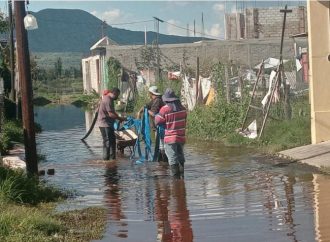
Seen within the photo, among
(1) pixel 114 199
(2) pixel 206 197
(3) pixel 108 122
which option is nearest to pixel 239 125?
(3) pixel 108 122

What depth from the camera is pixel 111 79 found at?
42.9 metres

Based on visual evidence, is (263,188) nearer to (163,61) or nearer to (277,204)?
(277,204)

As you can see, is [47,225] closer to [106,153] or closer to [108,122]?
[106,153]

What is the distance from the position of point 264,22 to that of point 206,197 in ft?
114

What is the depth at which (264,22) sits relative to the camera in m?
43.9

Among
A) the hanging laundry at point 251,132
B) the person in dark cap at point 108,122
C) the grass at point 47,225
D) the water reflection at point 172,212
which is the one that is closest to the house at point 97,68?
the hanging laundry at point 251,132

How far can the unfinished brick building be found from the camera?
4256 centimetres

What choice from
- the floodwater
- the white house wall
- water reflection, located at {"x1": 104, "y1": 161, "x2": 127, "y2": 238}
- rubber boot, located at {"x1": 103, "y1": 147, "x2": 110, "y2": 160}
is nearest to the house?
the white house wall

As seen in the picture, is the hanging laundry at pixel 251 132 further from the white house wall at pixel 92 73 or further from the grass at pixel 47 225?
the white house wall at pixel 92 73

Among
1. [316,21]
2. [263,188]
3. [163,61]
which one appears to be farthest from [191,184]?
[163,61]

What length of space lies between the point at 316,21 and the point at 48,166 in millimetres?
6999

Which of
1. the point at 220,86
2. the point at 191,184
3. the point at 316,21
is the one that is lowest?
the point at 191,184

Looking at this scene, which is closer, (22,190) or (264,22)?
(22,190)

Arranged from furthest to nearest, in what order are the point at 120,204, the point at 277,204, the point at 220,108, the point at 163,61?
the point at 163,61 → the point at 220,108 → the point at 120,204 → the point at 277,204
